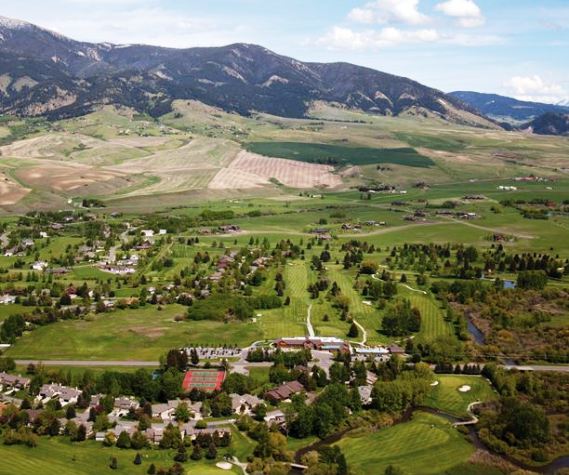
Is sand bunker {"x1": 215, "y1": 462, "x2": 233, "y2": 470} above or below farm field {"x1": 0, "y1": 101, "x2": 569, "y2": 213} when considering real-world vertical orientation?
below

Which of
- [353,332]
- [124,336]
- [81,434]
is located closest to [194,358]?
[124,336]

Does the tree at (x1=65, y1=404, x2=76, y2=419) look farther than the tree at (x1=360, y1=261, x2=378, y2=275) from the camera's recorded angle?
No

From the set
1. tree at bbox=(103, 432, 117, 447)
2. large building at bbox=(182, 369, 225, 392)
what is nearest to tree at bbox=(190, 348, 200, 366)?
large building at bbox=(182, 369, 225, 392)

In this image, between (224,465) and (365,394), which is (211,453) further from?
(365,394)

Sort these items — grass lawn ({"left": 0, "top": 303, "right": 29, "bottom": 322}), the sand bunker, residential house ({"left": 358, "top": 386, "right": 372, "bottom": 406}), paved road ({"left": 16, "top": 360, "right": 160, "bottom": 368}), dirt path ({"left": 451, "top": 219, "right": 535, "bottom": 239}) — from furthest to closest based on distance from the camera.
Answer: dirt path ({"left": 451, "top": 219, "right": 535, "bottom": 239}) < grass lawn ({"left": 0, "top": 303, "right": 29, "bottom": 322}) < paved road ({"left": 16, "top": 360, "right": 160, "bottom": 368}) < residential house ({"left": 358, "top": 386, "right": 372, "bottom": 406}) < the sand bunker

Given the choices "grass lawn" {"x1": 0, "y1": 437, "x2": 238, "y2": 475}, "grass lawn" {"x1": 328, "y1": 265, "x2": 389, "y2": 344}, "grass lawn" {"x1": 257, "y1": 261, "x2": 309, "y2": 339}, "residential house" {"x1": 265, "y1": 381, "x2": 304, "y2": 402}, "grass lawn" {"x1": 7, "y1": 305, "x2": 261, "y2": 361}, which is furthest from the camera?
"grass lawn" {"x1": 257, "y1": 261, "x2": 309, "y2": 339}

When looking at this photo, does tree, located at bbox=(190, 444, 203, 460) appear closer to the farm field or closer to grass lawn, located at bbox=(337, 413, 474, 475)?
grass lawn, located at bbox=(337, 413, 474, 475)

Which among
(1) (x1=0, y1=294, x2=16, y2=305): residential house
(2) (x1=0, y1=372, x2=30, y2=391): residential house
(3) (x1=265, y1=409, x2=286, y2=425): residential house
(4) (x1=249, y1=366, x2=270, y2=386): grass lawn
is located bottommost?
(2) (x1=0, y1=372, x2=30, y2=391): residential house

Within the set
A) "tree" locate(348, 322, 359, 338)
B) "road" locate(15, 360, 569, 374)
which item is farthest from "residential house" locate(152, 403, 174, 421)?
"tree" locate(348, 322, 359, 338)

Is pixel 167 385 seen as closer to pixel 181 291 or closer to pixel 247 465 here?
pixel 247 465
